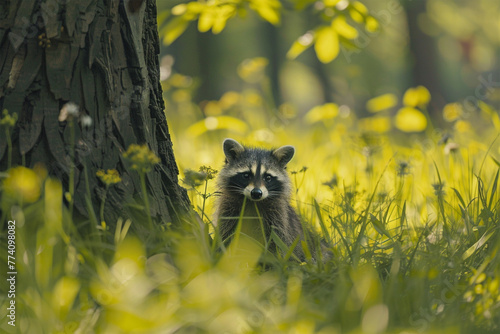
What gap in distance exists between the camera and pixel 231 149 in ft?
15.8

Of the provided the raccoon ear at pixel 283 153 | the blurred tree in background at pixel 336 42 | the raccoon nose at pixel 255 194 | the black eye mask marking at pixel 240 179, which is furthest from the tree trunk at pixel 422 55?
the raccoon nose at pixel 255 194

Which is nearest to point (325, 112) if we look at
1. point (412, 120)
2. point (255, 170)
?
point (412, 120)

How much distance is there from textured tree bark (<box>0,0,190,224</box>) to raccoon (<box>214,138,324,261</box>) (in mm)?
961

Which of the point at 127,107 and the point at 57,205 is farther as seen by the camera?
the point at 127,107

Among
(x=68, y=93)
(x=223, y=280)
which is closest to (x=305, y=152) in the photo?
(x=68, y=93)

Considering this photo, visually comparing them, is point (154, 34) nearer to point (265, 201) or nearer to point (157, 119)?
point (157, 119)

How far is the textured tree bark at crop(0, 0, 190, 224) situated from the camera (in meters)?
2.98

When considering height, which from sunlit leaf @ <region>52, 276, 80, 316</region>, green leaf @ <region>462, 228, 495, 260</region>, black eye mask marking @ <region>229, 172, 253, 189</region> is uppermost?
black eye mask marking @ <region>229, 172, 253, 189</region>

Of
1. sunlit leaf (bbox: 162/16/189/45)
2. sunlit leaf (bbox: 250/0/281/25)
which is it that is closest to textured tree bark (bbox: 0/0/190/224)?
sunlit leaf (bbox: 162/16/189/45)

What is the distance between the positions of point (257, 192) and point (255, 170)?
516 millimetres

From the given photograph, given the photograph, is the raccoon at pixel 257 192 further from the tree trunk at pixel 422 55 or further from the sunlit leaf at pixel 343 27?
the tree trunk at pixel 422 55

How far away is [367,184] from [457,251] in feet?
7.43

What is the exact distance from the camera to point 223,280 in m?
2.29

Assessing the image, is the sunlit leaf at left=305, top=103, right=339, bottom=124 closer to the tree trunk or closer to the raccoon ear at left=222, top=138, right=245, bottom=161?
the raccoon ear at left=222, top=138, right=245, bottom=161
